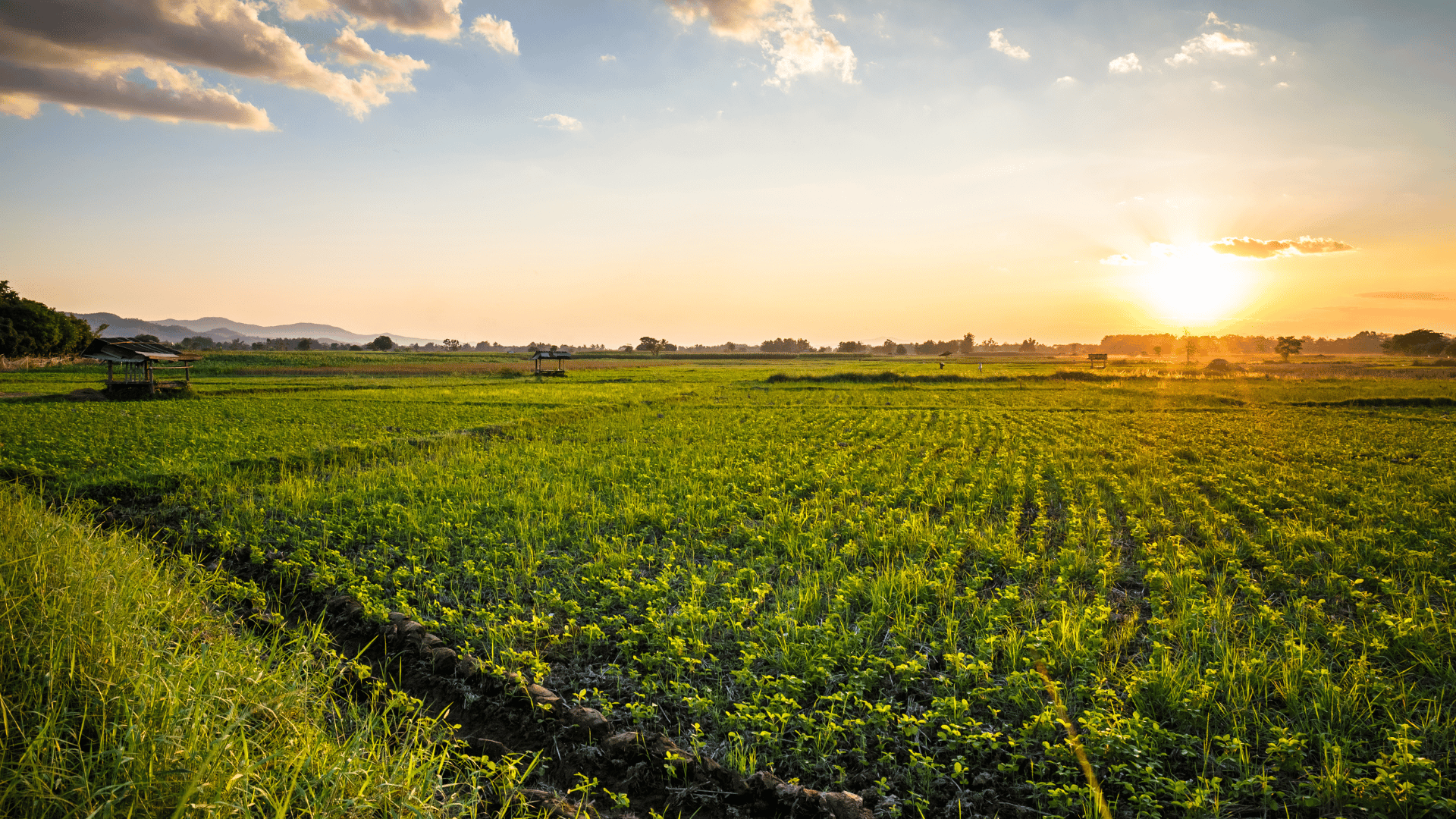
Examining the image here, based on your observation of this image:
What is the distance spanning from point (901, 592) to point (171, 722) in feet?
19.8

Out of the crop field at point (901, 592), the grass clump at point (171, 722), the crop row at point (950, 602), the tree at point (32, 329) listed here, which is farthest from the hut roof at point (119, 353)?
the grass clump at point (171, 722)

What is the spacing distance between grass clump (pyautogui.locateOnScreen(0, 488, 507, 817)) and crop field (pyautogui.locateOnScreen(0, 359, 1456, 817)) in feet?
2.89

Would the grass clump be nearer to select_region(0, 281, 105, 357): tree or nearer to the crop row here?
the crop row

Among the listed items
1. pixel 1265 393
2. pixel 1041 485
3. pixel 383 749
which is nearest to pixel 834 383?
pixel 1265 393

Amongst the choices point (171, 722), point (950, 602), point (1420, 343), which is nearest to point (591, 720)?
point (171, 722)

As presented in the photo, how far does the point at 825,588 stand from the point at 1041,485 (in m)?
7.57

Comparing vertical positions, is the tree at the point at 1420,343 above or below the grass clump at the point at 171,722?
above

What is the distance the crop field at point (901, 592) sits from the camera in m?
4.04

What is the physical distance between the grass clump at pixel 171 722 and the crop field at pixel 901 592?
880 mm

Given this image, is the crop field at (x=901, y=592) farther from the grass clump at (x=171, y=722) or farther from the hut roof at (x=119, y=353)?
the hut roof at (x=119, y=353)

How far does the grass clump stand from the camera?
2.70m

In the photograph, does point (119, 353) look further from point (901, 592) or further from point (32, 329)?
→ point (901, 592)

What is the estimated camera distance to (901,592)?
259 inches

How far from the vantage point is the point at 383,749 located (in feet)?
11.9
